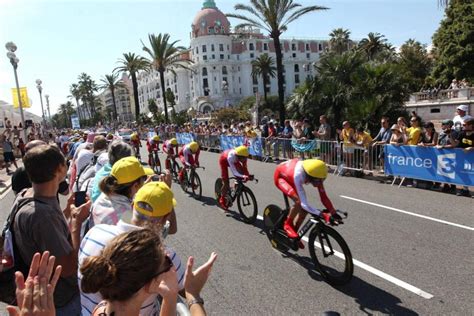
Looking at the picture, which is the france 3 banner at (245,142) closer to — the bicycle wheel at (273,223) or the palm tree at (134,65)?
the bicycle wheel at (273,223)

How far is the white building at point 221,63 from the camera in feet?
335

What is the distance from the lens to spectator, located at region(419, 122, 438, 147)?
29.9ft

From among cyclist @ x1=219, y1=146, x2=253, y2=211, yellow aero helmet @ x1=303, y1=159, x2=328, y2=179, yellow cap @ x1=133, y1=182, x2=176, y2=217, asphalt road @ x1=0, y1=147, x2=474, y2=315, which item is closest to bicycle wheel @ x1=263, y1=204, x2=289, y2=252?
asphalt road @ x1=0, y1=147, x2=474, y2=315

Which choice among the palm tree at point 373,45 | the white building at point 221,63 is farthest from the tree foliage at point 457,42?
the white building at point 221,63

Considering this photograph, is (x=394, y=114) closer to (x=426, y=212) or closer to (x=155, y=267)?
(x=426, y=212)

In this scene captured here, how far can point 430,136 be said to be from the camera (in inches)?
366

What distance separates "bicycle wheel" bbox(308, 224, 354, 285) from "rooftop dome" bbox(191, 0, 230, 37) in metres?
104

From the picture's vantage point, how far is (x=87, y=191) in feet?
15.6

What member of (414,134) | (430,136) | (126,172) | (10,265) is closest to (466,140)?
(430,136)

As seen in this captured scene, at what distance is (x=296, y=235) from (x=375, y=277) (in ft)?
3.65

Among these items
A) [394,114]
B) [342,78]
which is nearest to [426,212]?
[394,114]

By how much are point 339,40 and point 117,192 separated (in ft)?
237

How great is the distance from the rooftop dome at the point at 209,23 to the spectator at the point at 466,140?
100012 mm

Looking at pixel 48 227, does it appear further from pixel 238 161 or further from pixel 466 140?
pixel 466 140
